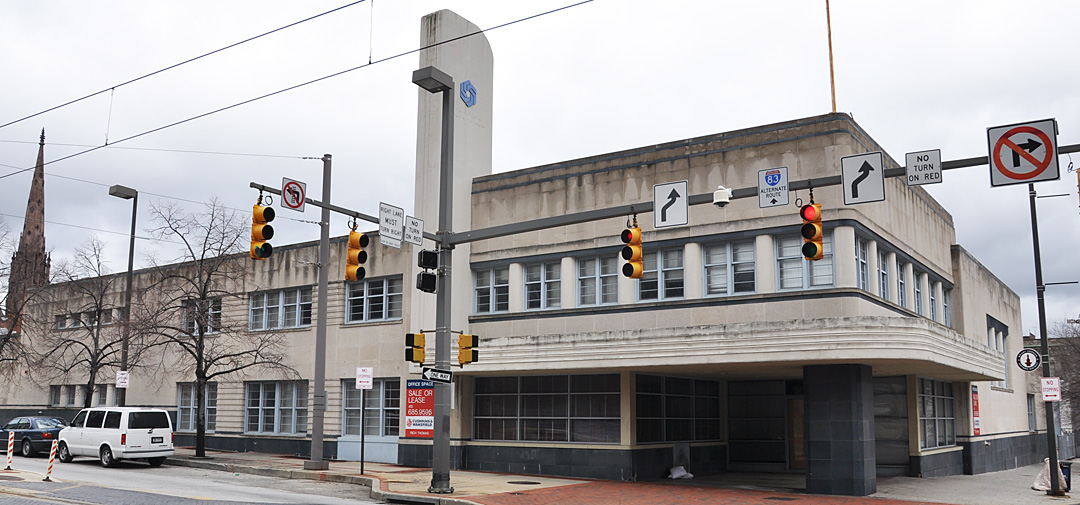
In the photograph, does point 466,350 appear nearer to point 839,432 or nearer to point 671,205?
point 671,205

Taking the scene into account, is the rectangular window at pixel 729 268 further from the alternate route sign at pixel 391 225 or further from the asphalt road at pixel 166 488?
the asphalt road at pixel 166 488

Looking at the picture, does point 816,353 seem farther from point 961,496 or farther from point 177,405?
point 177,405

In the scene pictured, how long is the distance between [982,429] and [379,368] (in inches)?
794

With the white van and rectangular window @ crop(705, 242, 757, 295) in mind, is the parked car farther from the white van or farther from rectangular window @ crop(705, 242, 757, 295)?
rectangular window @ crop(705, 242, 757, 295)

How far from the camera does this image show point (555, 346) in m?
23.6

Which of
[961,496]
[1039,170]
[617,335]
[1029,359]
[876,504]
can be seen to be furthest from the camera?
[1029,359]

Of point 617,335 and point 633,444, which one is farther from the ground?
point 617,335

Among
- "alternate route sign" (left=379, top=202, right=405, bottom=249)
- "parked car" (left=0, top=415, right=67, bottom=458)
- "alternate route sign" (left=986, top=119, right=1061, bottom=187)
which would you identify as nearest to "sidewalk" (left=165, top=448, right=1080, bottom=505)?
"alternate route sign" (left=379, top=202, right=405, bottom=249)

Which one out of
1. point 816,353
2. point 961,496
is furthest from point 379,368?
point 961,496

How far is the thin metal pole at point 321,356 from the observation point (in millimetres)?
24562

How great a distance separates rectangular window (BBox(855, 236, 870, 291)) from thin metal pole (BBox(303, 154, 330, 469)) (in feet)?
44.1

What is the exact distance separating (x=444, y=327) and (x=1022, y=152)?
37.0ft

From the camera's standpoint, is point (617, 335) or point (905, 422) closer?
point (617, 335)

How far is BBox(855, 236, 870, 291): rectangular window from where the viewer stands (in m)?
21.8
